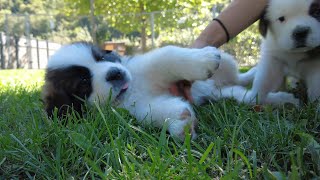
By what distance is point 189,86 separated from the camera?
109 inches

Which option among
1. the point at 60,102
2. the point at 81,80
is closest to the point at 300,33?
the point at 81,80

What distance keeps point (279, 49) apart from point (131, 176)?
1898 mm

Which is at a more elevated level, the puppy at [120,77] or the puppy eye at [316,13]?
Result: the puppy eye at [316,13]

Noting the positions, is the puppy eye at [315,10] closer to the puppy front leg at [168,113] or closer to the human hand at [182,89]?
the human hand at [182,89]

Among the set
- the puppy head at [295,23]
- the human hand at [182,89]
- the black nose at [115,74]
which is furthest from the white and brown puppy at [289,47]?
the black nose at [115,74]

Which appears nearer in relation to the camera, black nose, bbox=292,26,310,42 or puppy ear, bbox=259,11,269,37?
black nose, bbox=292,26,310,42

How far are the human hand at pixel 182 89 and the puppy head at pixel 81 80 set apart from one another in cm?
30

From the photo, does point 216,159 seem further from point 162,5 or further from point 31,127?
point 162,5

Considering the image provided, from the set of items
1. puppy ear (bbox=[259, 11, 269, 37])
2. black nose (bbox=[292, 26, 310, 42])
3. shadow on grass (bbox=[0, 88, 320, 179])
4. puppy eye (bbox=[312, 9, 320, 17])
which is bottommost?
shadow on grass (bbox=[0, 88, 320, 179])

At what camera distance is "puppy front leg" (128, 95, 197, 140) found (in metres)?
1.95

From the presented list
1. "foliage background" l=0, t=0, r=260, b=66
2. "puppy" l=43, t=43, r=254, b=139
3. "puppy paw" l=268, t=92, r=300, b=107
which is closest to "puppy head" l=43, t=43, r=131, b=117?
"puppy" l=43, t=43, r=254, b=139

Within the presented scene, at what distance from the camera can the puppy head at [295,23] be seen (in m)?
2.58

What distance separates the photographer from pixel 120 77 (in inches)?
97.6

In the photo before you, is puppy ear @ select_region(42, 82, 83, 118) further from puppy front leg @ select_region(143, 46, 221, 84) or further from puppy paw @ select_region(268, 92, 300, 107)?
puppy paw @ select_region(268, 92, 300, 107)
